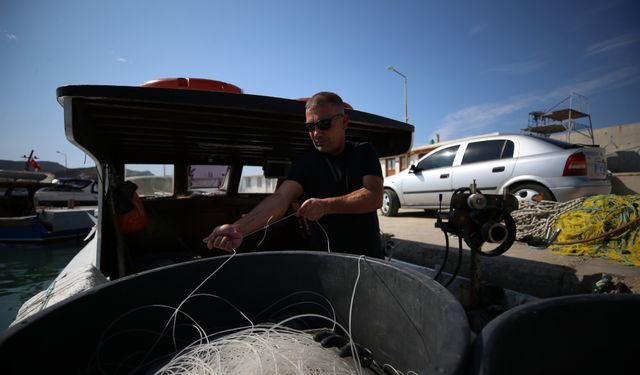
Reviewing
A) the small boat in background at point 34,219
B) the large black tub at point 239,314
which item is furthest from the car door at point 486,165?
the small boat in background at point 34,219

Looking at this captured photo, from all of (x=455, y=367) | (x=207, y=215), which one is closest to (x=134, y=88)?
(x=455, y=367)

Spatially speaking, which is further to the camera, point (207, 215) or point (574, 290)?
point (207, 215)

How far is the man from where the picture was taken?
6.24 ft

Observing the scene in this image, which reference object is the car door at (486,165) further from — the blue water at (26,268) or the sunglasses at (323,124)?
the blue water at (26,268)

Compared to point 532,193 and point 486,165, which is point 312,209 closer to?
point 532,193

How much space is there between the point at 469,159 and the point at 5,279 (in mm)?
12155

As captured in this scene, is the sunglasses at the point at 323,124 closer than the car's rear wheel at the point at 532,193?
Yes

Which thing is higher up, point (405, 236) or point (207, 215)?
point (207, 215)

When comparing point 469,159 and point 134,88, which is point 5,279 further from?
point 469,159

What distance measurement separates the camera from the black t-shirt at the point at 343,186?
2.08 m

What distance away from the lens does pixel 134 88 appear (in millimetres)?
1665

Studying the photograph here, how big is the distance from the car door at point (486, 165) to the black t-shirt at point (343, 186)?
4.05 m

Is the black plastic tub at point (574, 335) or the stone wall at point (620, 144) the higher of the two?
the stone wall at point (620, 144)

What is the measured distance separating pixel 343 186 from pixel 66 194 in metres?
21.4
